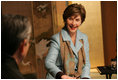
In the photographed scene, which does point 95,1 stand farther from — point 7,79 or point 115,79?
point 7,79

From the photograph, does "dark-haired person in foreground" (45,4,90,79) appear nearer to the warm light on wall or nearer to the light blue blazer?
the light blue blazer

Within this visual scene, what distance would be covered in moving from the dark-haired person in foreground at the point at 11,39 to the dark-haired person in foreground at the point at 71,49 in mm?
348

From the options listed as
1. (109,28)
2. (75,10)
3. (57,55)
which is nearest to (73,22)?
(75,10)

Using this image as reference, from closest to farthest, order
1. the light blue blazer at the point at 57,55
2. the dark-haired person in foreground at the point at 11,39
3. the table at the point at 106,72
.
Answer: the dark-haired person in foreground at the point at 11,39
the light blue blazer at the point at 57,55
the table at the point at 106,72

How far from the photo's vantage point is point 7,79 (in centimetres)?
85

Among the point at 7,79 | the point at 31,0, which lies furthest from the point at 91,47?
the point at 7,79

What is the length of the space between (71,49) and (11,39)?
0.47m

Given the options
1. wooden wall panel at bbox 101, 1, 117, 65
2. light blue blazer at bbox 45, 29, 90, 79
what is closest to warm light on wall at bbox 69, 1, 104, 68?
wooden wall panel at bbox 101, 1, 117, 65

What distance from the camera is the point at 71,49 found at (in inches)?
47.8

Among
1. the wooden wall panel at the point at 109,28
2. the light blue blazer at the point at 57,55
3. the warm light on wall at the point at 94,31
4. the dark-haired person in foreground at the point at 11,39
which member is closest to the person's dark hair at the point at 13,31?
the dark-haired person in foreground at the point at 11,39

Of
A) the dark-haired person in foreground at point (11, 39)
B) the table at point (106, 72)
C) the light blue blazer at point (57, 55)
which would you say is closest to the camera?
the dark-haired person in foreground at point (11, 39)

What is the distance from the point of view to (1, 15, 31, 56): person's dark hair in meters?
0.83

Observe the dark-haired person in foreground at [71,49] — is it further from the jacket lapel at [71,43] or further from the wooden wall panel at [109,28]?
the wooden wall panel at [109,28]

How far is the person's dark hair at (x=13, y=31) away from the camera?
0.83 metres
